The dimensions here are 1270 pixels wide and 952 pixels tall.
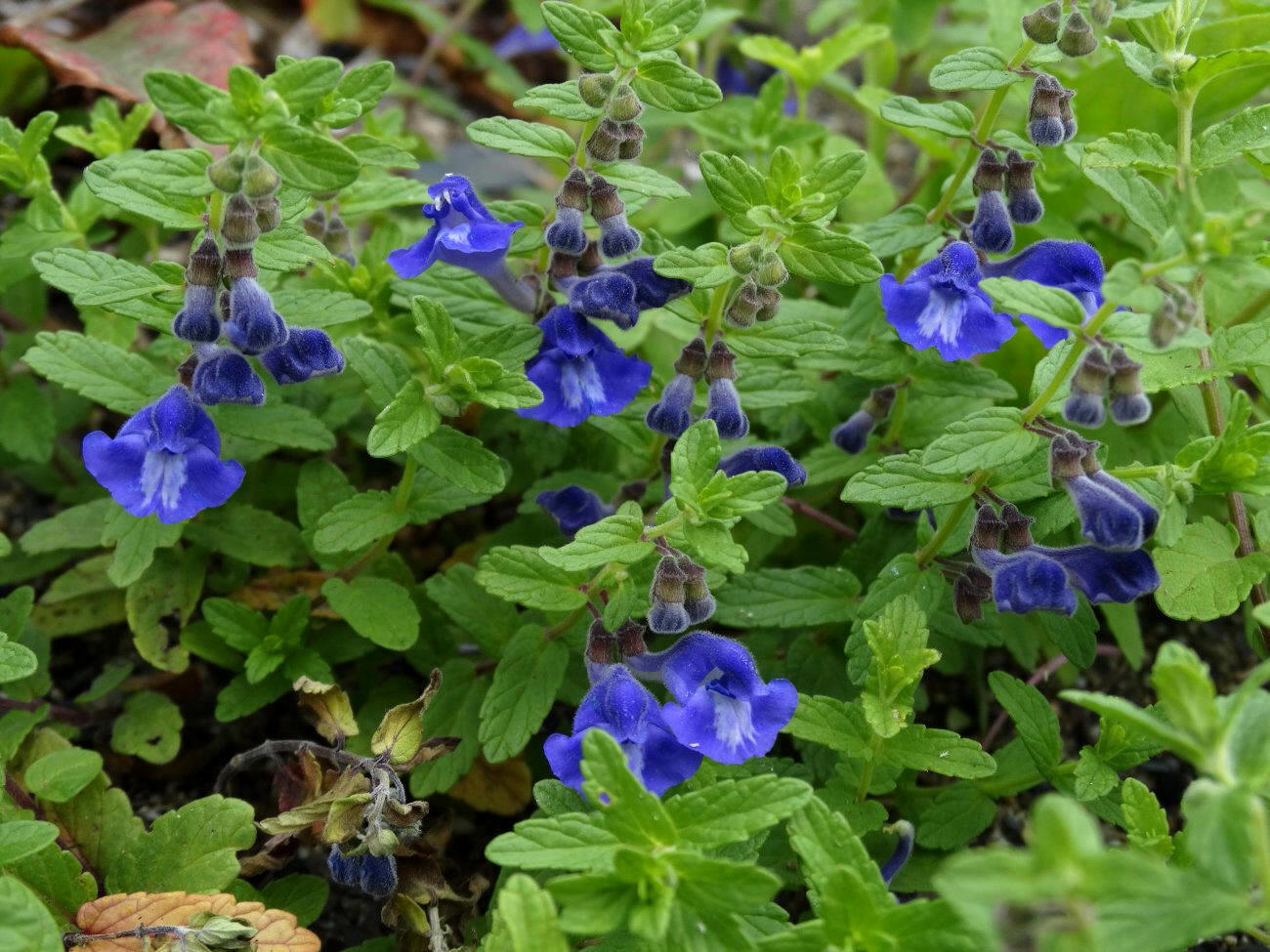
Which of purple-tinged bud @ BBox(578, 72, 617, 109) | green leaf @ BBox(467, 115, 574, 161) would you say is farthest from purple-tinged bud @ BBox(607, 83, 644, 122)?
green leaf @ BBox(467, 115, 574, 161)

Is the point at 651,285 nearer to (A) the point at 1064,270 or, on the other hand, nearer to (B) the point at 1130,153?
(A) the point at 1064,270

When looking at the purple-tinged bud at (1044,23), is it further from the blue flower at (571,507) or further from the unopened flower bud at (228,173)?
the unopened flower bud at (228,173)

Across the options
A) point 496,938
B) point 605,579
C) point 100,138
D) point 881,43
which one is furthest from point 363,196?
point 881,43

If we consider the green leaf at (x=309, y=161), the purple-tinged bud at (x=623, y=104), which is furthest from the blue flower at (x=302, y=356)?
the purple-tinged bud at (x=623, y=104)

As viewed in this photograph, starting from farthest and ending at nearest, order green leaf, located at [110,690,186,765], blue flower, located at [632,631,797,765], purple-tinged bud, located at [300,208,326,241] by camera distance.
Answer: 1. purple-tinged bud, located at [300,208,326,241]
2. green leaf, located at [110,690,186,765]
3. blue flower, located at [632,631,797,765]

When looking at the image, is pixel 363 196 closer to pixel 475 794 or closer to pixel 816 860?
pixel 475 794

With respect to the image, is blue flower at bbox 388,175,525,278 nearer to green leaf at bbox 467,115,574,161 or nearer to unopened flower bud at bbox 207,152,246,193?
green leaf at bbox 467,115,574,161
